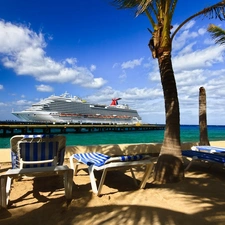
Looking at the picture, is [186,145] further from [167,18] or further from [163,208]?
[163,208]

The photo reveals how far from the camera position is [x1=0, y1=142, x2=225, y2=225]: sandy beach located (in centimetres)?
202

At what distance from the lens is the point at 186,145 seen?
22.0 ft

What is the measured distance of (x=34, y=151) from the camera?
2.89 metres

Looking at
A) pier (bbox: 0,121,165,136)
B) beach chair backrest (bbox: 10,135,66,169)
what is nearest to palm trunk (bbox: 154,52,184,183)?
beach chair backrest (bbox: 10,135,66,169)

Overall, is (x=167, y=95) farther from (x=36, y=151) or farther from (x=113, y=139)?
(x=113, y=139)

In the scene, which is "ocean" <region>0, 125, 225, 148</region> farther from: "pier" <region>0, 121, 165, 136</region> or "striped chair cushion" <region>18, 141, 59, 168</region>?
"striped chair cushion" <region>18, 141, 59, 168</region>

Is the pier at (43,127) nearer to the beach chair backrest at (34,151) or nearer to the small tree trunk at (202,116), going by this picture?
the small tree trunk at (202,116)

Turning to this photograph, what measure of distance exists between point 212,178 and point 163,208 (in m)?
1.82

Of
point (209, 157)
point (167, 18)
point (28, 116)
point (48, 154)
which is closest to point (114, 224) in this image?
point (48, 154)

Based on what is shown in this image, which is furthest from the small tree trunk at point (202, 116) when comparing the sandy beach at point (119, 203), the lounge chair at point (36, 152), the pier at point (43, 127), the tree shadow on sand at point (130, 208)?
the pier at point (43, 127)

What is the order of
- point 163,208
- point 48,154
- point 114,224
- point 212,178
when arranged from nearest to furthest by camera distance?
1. point 114,224
2. point 163,208
3. point 48,154
4. point 212,178

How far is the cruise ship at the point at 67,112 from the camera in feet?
149

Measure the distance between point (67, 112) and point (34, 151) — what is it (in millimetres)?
45627

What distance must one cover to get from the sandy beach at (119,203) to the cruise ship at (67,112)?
4400cm
